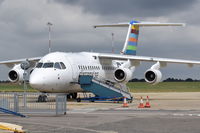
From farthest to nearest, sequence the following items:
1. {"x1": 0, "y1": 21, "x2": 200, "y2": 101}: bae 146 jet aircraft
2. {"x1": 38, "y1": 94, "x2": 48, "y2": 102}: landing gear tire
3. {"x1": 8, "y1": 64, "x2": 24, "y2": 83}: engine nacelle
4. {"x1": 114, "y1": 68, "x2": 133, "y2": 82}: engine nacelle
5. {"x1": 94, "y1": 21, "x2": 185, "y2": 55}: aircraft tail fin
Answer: {"x1": 94, "y1": 21, "x2": 185, "y2": 55}: aircraft tail fin < {"x1": 8, "y1": 64, "x2": 24, "y2": 83}: engine nacelle < {"x1": 114, "y1": 68, "x2": 133, "y2": 82}: engine nacelle < {"x1": 0, "y1": 21, "x2": 200, "y2": 101}: bae 146 jet aircraft < {"x1": 38, "y1": 94, "x2": 48, "y2": 102}: landing gear tire

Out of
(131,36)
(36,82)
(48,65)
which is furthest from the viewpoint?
(131,36)

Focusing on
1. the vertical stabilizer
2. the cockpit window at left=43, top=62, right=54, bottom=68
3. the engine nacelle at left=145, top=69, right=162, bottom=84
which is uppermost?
the vertical stabilizer

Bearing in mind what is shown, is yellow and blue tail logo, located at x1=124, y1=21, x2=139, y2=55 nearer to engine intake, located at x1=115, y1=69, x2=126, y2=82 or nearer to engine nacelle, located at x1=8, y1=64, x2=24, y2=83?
engine intake, located at x1=115, y1=69, x2=126, y2=82

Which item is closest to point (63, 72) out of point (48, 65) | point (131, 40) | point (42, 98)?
point (48, 65)

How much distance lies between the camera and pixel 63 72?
27578 mm

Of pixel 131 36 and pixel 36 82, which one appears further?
pixel 131 36

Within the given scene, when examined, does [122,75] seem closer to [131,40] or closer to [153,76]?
[153,76]

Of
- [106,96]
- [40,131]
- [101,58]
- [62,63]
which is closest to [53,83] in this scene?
[62,63]

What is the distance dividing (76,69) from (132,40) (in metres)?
11.4

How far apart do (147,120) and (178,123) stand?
1.38m

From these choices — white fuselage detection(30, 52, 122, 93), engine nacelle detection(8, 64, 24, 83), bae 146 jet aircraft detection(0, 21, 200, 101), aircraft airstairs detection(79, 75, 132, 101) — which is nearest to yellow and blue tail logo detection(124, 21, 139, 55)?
bae 146 jet aircraft detection(0, 21, 200, 101)

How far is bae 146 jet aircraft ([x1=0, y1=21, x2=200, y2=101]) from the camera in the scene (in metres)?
26.7

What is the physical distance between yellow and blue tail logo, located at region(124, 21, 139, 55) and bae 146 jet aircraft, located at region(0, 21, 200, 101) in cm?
121

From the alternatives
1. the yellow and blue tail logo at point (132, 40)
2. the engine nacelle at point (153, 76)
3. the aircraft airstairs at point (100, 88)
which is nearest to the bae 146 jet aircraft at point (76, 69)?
the engine nacelle at point (153, 76)
